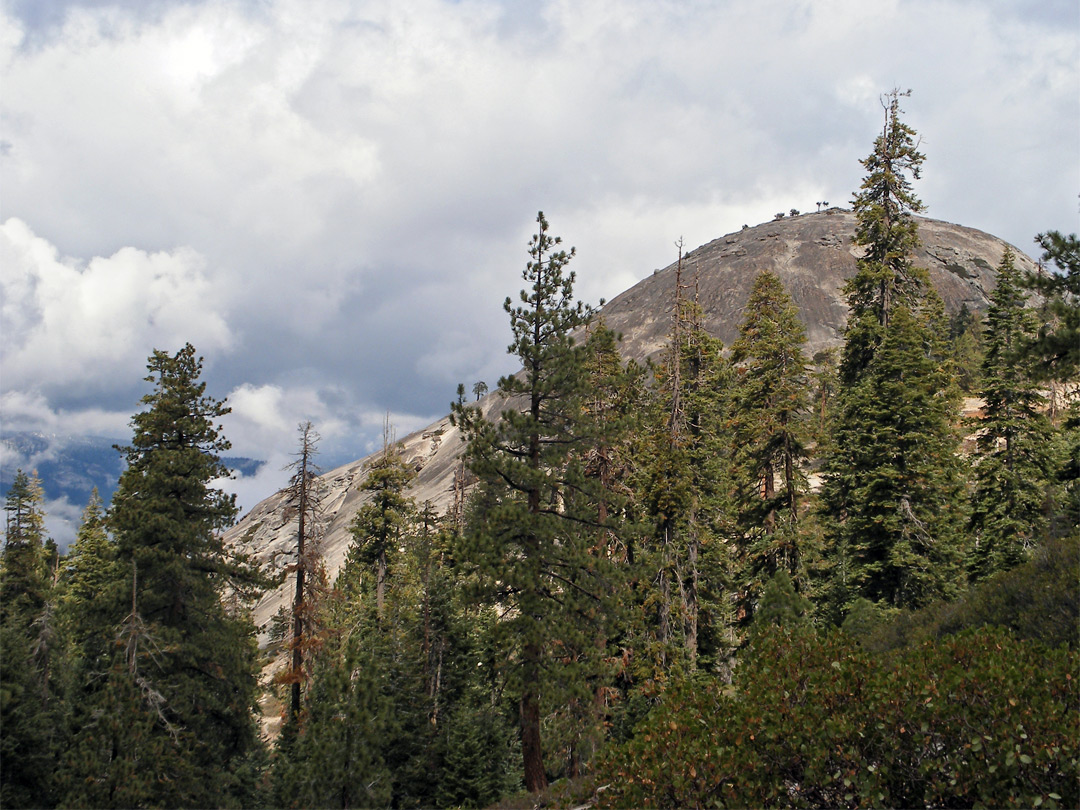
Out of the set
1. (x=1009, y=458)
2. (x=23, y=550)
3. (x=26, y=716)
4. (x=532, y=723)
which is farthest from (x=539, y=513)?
(x=23, y=550)

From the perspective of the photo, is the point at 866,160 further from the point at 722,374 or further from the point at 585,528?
the point at 585,528

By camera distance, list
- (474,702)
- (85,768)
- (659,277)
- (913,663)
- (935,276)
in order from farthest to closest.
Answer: (659,277) < (935,276) < (474,702) < (85,768) < (913,663)

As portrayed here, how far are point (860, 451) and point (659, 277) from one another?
114444 millimetres

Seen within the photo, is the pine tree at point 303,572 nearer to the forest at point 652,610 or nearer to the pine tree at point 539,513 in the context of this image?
the forest at point 652,610

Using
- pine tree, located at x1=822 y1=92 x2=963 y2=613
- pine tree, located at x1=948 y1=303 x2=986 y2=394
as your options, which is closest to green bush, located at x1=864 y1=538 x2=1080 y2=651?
pine tree, located at x1=822 y1=92 x2=963 y2=613

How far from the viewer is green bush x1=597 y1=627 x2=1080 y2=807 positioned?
19.2 feet

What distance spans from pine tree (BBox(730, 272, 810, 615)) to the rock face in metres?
57.0

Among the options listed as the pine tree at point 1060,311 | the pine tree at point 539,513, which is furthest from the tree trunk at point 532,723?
the pine tree at point 1060,311

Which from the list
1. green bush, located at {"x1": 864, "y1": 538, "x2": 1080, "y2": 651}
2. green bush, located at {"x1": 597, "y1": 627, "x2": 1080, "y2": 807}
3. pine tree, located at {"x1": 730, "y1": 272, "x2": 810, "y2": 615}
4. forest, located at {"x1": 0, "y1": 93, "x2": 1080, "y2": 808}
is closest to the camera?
green bush, located at {"x1": 597, "y1": 627, "x2": 1080, "y2": 807}

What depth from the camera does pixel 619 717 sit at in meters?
22.0

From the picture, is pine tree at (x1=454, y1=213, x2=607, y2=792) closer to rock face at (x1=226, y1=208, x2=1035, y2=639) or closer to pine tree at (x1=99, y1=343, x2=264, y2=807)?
pine tree at (x1=99, y1=343, x2=264, y2=807)

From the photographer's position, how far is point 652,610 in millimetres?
20734

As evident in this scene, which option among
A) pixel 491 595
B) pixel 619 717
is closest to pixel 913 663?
pixel 491 595

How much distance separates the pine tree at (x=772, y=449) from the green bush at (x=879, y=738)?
1547 cm
